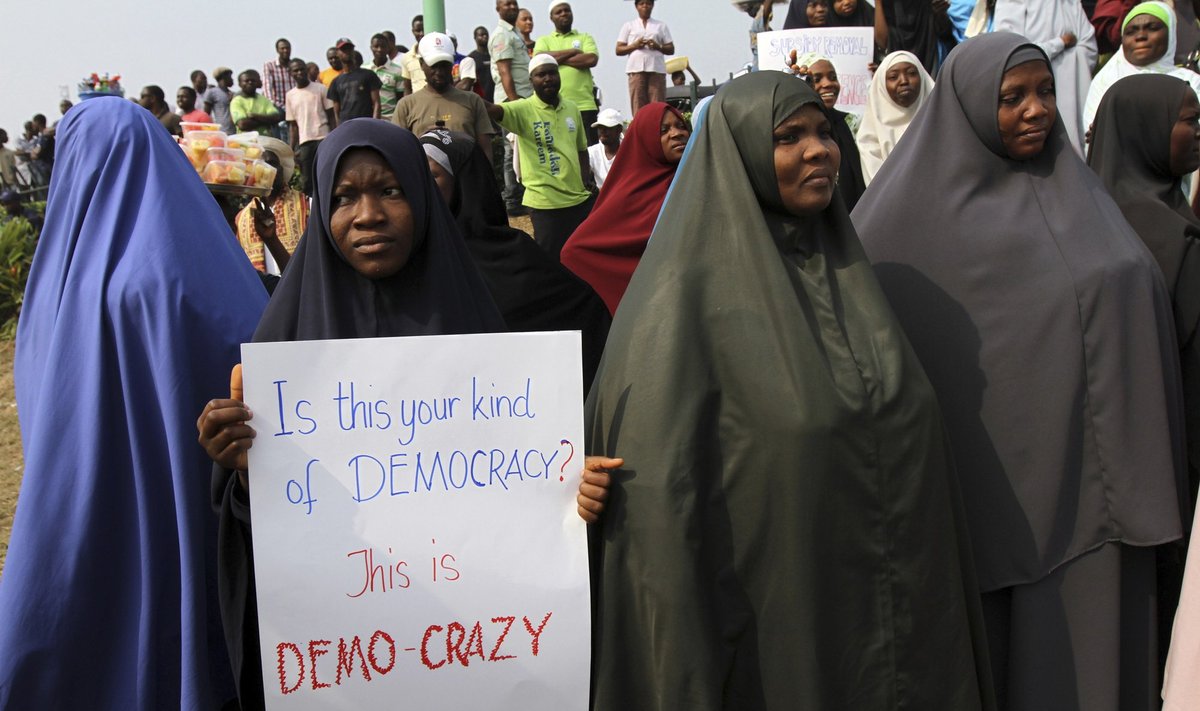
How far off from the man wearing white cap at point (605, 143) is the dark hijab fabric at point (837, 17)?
5.55 ft

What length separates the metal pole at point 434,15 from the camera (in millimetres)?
A: 11727

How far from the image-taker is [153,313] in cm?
265

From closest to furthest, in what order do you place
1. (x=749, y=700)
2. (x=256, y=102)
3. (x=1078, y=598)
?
(x=749, y=700) → (x=1078, y=598) → (x=256, y=102)

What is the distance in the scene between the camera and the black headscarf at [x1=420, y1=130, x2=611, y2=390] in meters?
4.50

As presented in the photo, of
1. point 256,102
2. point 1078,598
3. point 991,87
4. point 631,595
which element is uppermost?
point 256,102

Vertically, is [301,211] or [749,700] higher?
[301,211]

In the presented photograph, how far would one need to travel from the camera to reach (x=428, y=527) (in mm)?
2219

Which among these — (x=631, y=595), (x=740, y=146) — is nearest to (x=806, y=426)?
(x=631, y=595)

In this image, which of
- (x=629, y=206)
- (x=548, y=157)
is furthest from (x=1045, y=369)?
(x=548, y=157)

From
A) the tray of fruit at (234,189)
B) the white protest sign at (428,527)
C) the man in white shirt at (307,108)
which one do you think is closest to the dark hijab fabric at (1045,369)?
the white protest sign at (428,527)

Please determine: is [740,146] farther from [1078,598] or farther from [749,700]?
[1078,598]

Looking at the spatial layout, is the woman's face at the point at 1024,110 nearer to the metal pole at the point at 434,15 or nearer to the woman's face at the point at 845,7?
the woman's face at the point at 845,7

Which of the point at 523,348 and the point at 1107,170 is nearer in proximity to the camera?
the point at 523,348

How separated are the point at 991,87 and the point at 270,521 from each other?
2.22 m
